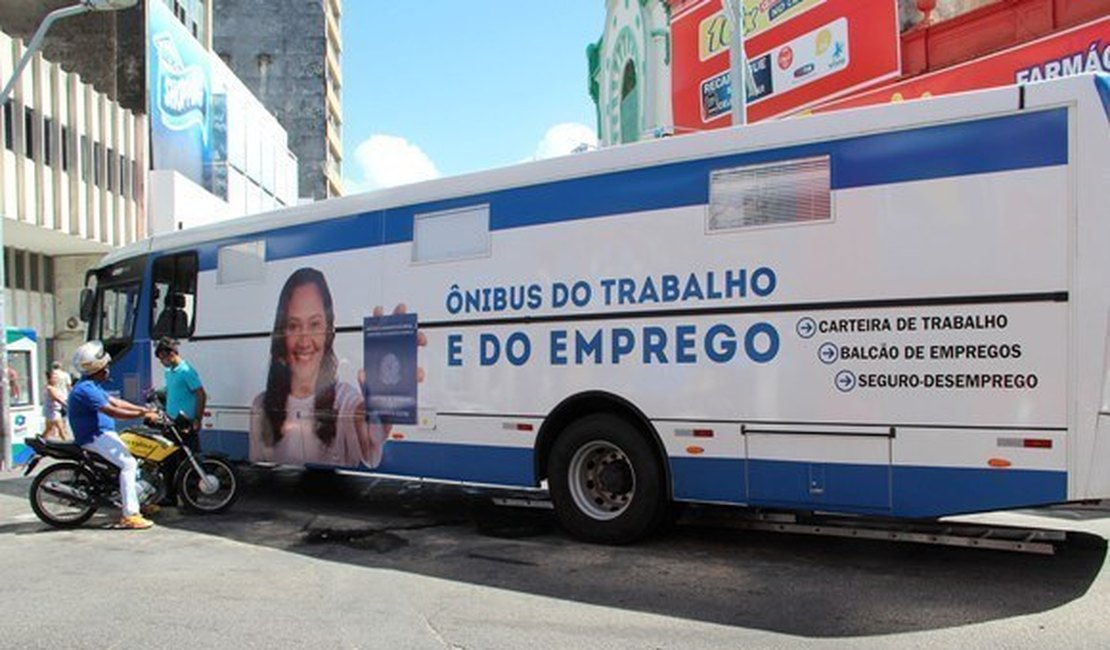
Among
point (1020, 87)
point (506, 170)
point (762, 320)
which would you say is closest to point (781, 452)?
point (762, 320)

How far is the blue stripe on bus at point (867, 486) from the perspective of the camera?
19.1 ft

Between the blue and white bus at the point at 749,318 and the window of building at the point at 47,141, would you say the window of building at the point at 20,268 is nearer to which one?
the window of building at the point at 47,141

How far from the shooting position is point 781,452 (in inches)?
259

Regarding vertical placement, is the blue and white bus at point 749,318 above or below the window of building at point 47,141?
below

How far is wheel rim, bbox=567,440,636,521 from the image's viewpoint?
747 centimetres

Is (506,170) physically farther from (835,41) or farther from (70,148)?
(70,148)

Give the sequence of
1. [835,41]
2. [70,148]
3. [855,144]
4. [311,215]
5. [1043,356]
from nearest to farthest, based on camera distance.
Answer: [1043,356]
[855,144]
[311,215]
[835,41]
[70,148]

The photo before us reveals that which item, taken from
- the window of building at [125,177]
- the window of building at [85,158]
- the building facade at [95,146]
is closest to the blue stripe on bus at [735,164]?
the building facade at [95,146]

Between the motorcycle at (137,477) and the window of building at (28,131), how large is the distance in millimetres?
19833

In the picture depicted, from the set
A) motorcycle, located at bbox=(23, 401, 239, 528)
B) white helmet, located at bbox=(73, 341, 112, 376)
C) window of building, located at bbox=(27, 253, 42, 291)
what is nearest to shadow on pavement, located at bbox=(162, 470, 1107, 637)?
motorcycle, located at bbox=(23, 401, 239, 528)

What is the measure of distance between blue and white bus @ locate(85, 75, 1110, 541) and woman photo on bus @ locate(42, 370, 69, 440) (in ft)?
33.3

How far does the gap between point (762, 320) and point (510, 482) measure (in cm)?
260

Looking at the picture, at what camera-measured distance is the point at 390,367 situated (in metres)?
8.88

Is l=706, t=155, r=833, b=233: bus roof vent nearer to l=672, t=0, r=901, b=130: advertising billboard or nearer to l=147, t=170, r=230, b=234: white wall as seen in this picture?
l=672, t=0, r=901, b=130: advertising billboard
